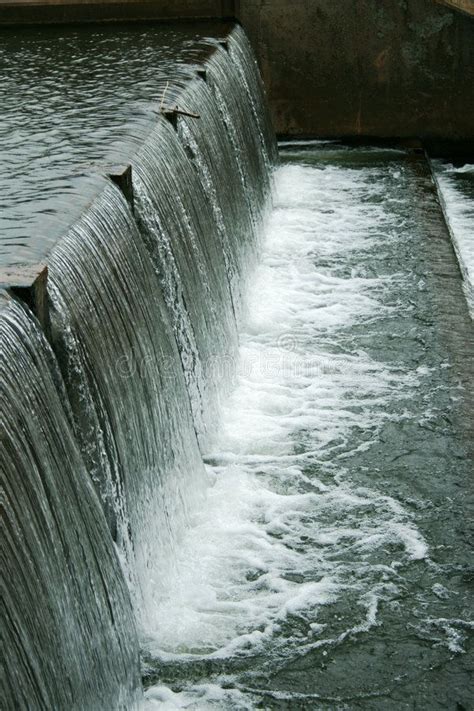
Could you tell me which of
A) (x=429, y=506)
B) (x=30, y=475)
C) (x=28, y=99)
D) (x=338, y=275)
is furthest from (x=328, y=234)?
(x=30, y=475)

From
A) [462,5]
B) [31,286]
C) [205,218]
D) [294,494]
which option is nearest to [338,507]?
[294,494]

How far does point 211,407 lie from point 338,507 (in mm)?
1328

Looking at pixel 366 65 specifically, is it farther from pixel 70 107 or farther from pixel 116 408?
pixel 116 408

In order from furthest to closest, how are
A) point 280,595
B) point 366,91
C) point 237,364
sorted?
point 366,91 → point 237,364 → point 280,595

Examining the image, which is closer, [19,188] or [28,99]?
[19,188]

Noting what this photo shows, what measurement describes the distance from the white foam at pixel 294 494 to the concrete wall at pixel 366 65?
4.44m

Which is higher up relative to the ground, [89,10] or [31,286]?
[31,286]

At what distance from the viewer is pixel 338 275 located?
10.3m

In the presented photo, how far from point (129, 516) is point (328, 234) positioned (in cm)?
621

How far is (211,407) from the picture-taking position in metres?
7.62

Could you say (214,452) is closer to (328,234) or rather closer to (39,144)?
(39,144)

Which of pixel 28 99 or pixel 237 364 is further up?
pixel 28 99

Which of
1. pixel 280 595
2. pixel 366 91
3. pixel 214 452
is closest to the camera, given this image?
pixel 280 595

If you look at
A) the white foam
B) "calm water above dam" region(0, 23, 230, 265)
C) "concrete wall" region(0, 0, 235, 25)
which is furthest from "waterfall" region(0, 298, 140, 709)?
"concrete wall" region(0, 0, 235, 25)
